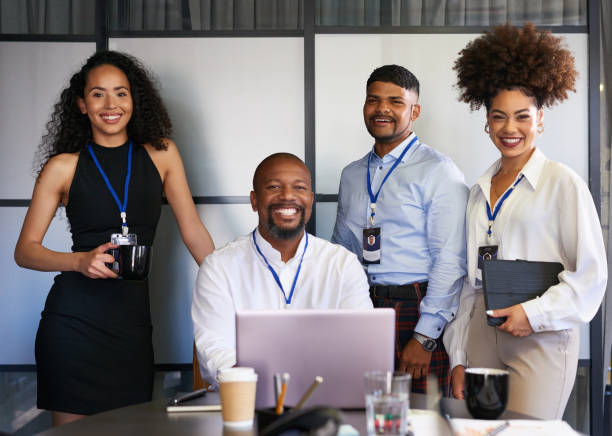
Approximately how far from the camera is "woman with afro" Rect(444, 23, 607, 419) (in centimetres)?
237

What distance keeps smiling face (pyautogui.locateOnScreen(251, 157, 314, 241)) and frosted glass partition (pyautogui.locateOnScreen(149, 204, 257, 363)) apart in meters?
1.07

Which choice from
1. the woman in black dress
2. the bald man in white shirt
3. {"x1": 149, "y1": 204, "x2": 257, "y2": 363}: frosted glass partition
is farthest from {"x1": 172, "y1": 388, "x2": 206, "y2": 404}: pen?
{"x1": 149, "y1": 204, "x2": 257, "y2": 363}: frosted glass partition

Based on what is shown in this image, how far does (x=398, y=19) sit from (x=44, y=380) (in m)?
2.45

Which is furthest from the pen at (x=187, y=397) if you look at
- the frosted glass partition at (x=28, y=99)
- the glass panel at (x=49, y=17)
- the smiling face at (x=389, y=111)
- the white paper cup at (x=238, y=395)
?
the glass panel at (x=49, y=17)

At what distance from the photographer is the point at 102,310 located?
2896mm

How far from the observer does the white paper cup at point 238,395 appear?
4.94 ft

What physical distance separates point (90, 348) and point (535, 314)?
172cm

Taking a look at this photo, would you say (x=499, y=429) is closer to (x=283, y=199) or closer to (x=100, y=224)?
(x=283, y=199)

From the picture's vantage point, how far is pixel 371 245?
9.88 feet

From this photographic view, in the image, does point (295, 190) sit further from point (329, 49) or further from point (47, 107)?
point (47, 107)

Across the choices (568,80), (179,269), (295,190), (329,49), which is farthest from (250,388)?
(329,49)

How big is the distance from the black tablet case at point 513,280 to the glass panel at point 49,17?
2.53m

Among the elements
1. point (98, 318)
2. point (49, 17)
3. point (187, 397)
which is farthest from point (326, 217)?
point (187, 397)

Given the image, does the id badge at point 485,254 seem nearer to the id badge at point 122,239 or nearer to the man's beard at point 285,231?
the man's beard at point 285,231
